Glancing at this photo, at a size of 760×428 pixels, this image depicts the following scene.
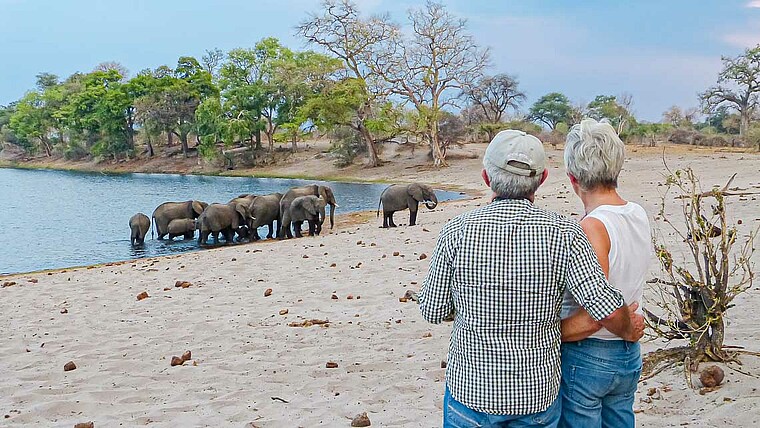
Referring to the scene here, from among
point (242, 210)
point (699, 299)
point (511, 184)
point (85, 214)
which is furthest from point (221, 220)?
point (511, 184)

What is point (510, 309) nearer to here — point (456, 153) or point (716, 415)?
point (716, 415)

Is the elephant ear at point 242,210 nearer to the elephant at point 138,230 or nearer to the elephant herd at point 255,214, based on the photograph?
the elephant herd at point 255,214

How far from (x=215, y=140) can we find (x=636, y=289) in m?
52.9

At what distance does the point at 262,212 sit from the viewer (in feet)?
62.8

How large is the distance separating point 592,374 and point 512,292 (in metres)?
0.51

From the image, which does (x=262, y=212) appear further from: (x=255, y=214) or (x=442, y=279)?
(x=442, y=279)

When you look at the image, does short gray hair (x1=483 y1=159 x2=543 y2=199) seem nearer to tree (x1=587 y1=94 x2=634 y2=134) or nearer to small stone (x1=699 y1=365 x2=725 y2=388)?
small stone (x1=699 y1=365 x2=725 y2=388)

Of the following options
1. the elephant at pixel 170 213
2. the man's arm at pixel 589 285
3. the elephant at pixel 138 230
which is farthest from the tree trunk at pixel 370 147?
the man's arm at pixel 589 285

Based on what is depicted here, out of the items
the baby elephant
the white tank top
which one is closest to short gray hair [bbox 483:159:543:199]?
the white tank top

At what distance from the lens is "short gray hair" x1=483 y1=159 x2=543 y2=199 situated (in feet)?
7.97

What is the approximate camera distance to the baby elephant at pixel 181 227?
18953 mm

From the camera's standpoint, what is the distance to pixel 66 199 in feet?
103

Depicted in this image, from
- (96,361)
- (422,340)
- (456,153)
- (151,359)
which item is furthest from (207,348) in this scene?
(456,153)

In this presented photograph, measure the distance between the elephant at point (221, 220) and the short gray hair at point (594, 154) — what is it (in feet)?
52.4
